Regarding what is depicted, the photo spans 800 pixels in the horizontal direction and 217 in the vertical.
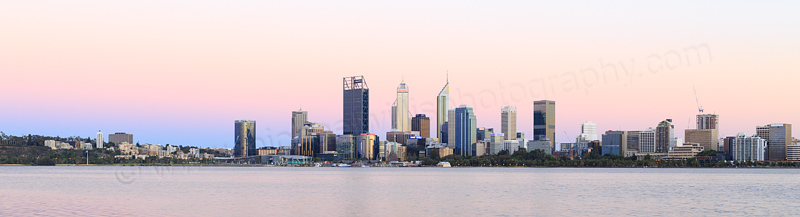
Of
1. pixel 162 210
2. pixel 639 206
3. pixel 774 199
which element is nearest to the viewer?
pixel 162 210

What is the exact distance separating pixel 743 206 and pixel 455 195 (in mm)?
27881

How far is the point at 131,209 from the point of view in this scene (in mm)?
61562

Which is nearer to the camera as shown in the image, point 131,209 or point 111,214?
point 111,214

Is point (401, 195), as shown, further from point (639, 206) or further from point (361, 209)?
point (639, 206)

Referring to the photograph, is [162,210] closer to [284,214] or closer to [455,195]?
[284,214]

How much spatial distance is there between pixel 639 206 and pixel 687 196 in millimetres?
18301

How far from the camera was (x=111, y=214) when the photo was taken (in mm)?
56938

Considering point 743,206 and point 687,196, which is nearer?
point 743,206

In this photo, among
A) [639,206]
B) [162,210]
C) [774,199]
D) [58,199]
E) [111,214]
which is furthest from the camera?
[774,199]

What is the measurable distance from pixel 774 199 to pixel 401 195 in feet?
124

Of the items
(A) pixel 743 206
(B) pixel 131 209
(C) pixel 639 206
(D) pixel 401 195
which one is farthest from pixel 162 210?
(A) pixel 743 206

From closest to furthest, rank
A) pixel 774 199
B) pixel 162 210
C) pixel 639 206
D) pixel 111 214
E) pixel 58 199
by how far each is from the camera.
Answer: pixel 111 214 → pixel 162 210 → pixel 639 206 → pixel 58 199 → pixel 774 199

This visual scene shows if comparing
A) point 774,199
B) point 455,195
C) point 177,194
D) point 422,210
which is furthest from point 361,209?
point 774,199

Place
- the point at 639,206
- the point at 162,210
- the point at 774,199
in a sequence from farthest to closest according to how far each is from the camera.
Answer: the point at 774,199
the point at 639,206
the point at 162,210
